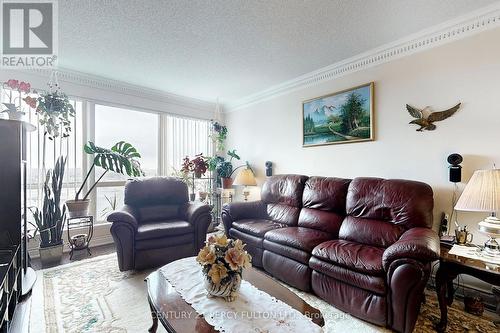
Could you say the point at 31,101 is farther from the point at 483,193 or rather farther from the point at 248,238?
the point at 483,193

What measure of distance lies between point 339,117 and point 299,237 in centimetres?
177

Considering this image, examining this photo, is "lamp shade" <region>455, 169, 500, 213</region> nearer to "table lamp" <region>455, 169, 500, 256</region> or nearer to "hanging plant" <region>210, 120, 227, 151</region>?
"table lamp" <region>455, 169, 500, 256</region>

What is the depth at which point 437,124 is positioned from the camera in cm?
250

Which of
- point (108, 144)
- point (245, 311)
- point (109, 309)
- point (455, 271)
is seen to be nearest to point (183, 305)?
point (245, 311)

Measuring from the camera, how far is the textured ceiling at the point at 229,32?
2.09m

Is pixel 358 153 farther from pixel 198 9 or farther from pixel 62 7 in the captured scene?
pixel 62 7

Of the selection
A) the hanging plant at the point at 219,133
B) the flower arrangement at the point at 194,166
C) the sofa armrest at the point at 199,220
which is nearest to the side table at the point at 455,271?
the sofa armrest at the point at 199,220

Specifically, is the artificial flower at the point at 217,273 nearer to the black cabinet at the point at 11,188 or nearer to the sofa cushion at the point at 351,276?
the sofa cushion at the point at 351,276

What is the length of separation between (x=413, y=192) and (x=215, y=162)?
3.40 m

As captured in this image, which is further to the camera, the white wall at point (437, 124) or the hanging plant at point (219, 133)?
the hanging plant at point (219, 133)

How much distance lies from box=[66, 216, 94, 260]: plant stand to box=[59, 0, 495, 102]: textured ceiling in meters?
2.18

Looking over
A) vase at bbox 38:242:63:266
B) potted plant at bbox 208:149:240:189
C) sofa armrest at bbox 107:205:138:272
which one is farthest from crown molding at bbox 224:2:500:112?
vase at bbox 38:242:63:266

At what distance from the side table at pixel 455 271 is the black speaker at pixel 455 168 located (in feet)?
2.58

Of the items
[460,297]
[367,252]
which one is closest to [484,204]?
[367,252]
